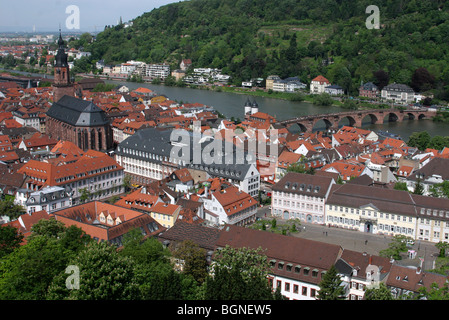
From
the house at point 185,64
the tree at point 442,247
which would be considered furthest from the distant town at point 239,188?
the house at point 185,64

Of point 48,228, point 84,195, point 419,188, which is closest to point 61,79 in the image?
point 84,195

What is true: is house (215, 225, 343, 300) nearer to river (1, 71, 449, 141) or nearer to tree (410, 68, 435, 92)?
river (1, 71, 449, 141)

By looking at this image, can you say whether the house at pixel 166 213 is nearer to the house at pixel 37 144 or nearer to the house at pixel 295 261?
the house at pixel 295 261

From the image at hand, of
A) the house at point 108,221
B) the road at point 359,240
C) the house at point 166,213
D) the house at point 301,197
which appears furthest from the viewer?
the house at point 301,197

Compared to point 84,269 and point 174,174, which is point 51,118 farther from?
Answer: point 84,269

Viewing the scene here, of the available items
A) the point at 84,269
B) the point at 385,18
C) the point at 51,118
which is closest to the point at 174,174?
the point at 84,269
